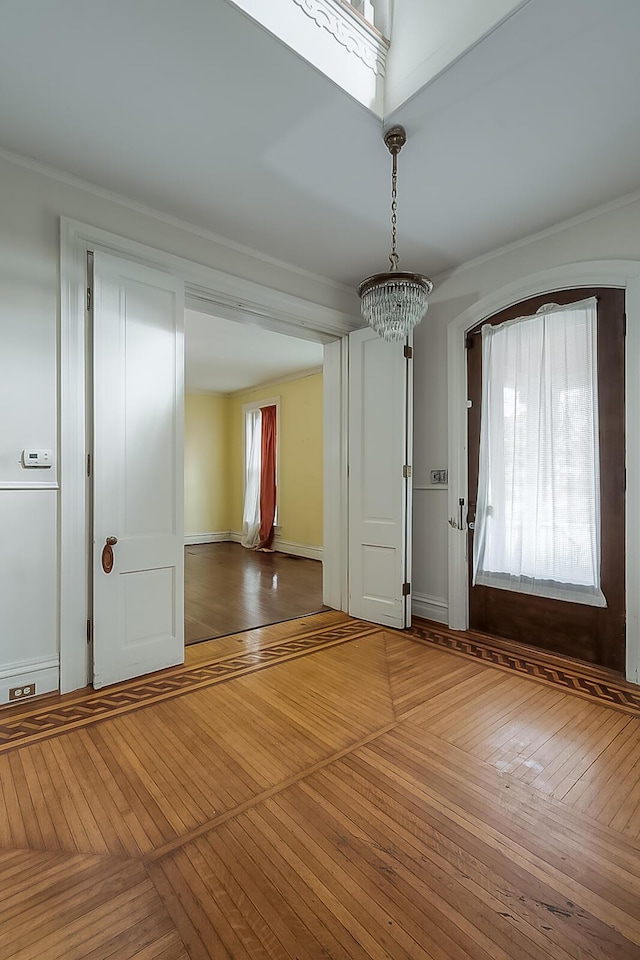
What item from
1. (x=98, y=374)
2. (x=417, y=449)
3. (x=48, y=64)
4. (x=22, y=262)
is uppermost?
(x=48, y=64)

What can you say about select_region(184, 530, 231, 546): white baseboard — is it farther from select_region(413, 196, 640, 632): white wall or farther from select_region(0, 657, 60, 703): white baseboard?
select_region(0, 657, 60, 703): white baseboard

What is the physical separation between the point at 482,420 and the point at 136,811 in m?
3.15

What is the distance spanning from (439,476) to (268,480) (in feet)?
15.2

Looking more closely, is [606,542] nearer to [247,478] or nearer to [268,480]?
[268,480]

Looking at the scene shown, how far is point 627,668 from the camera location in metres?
2.79

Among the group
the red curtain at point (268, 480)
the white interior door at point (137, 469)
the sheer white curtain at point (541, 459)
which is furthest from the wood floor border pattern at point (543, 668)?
the red curtain at point (268, 480)

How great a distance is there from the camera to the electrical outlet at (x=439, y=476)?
12.6 feet

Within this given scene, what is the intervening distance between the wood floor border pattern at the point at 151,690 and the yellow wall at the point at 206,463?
5750 millimetres

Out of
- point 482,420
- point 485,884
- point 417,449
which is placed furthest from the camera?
point 417,449

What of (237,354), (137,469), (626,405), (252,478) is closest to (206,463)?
(252,478)

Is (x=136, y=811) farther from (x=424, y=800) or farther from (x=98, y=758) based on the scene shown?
(x=424, y=800)

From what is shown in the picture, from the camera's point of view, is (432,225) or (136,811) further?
(432,225)

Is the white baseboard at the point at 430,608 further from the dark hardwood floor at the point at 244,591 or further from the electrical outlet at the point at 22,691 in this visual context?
the electrical outlet at the point at 22,691

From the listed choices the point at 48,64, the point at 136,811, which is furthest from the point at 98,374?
the point at 136,811
